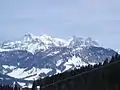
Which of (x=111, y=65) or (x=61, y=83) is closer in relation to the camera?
(x=111, y=65)

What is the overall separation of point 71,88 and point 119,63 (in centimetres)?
305

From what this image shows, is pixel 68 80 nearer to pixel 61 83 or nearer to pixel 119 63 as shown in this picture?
pixel 61 83

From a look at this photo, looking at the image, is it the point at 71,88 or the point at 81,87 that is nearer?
the point at 81,87

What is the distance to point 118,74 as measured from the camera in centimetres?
793

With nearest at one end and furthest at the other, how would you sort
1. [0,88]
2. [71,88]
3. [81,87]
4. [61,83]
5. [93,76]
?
[93,76]
[81,87]
[71,88]
[61,83]
[0,88]

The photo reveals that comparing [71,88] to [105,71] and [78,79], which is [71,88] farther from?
[105,71]

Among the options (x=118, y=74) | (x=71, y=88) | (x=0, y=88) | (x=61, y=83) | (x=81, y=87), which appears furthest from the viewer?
(x=0, y=88)

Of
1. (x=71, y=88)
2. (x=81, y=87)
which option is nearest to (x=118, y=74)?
(x=81, y=87)

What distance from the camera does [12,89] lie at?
53188 millimetres

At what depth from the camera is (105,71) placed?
8609mm

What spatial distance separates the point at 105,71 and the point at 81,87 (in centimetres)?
149

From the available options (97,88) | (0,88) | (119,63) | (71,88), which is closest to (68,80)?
(71,88)

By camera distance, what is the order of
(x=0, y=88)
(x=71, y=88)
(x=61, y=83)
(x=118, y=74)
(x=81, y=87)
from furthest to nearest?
(x=0, y=88) → (x=61, y=83) → (x=71, y=88) → (x=81, y=87) → (x=118, y=74)

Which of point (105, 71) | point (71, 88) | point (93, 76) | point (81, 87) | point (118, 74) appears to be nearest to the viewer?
point (118, 74)
